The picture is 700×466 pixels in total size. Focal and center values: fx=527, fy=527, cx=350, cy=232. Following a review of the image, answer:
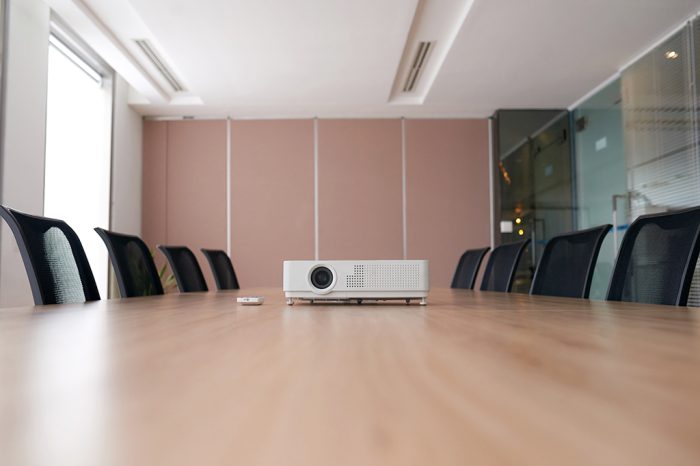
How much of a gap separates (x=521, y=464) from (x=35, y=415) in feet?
0.71

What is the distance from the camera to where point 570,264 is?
2.52m

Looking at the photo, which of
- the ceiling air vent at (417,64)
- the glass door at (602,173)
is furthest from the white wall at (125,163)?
the glass door at (602,173)

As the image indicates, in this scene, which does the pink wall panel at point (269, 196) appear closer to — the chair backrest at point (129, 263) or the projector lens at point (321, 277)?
the chair backrest at point (129, 263)

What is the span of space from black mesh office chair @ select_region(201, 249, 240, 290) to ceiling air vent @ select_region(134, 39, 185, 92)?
2310 mm

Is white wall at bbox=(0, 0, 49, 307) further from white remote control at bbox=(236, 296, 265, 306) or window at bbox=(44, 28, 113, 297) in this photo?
white remote control at bbox=(236, 296, 265, 306)

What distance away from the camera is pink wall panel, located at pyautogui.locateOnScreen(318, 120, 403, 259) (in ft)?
22.7

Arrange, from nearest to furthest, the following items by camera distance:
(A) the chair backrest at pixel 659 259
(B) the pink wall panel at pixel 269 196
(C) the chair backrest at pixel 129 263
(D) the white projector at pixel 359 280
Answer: (D) the white projector at pixel 359 280 → (A) the chair backrest at pixel 659 259 → (C) the chair backrest at pixel 129 263 → (B) the pink wall panel at pixel 269 196

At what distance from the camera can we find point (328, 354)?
0.47m

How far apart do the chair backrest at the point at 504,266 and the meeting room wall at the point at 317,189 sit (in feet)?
9.22

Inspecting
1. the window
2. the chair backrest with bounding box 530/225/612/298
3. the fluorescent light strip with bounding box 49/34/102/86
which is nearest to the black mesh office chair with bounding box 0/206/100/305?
the chair backrest with bounding box 530/225/612/298

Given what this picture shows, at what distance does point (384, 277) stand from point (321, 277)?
6.6 inches

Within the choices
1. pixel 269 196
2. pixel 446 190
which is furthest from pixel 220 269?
pixel 446 190

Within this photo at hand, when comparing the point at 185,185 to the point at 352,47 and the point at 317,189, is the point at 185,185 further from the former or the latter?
the point at 352,47

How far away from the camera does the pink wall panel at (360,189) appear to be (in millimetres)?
6930
